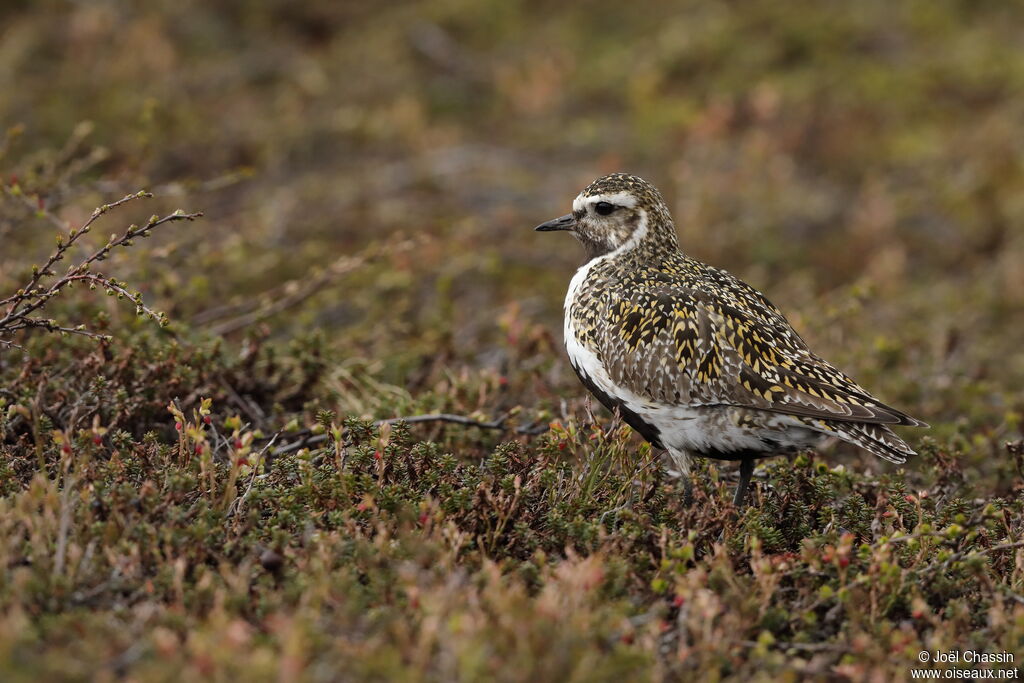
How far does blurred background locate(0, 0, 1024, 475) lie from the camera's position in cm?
674

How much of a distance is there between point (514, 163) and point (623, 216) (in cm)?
528

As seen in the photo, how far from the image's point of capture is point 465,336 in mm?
7512

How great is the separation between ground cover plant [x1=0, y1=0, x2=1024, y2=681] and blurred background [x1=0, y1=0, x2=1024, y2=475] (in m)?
0.04

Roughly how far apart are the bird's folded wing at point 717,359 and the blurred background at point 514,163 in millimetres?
1089

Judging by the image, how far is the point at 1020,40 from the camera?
12.1 metres

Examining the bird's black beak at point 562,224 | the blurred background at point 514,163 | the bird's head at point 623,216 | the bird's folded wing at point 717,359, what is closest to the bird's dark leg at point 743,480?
the bird's folded wing at point 717,359

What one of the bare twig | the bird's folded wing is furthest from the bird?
the bare twig

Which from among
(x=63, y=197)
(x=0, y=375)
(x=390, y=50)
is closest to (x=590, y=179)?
(x=390, y=50)

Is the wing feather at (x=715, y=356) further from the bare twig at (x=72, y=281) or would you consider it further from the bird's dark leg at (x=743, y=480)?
the bare twig at (x=72, y=281)

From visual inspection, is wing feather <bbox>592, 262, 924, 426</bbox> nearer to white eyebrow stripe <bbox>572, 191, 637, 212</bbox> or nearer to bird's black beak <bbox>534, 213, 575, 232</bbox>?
white eyebrow stripe <bbox>572, 191, 637, 212</bbox>

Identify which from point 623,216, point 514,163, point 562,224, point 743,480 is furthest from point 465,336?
point 514,163

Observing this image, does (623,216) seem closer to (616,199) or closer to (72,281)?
(616,199)

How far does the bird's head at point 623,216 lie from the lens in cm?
545

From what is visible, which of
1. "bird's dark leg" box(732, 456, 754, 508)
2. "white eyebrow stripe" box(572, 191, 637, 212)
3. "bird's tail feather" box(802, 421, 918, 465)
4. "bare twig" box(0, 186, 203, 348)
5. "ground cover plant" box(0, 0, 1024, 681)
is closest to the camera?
"ground cover plant" box(0, 0, 1024, 681)
